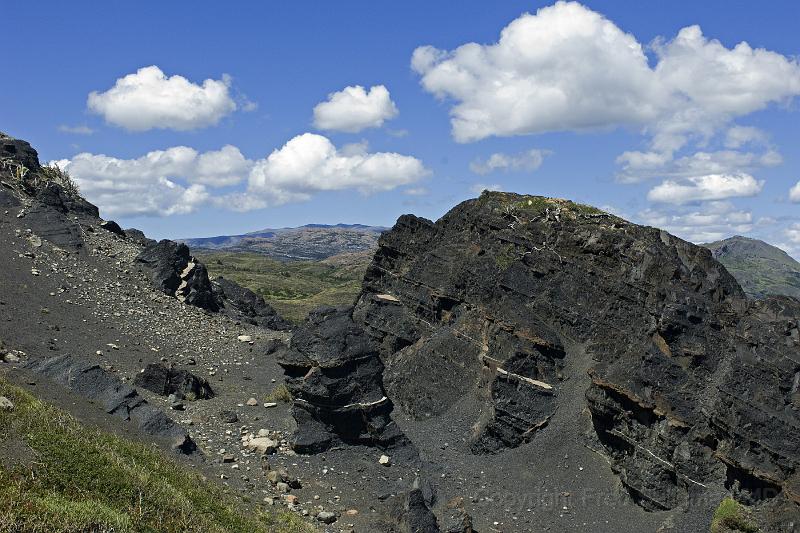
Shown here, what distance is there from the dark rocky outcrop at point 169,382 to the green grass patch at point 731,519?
2485cm

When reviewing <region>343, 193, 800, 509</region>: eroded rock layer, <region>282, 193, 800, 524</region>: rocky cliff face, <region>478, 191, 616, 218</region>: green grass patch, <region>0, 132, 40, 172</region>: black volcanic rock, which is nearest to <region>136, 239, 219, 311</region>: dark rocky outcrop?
<region>282, 193, 800, 524</region>: rocky cliff face

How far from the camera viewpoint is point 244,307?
58844 millimetres

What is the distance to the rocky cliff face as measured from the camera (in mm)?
23141

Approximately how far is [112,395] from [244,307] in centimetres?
3329

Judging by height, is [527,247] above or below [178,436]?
above

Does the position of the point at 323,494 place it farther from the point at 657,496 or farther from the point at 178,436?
the point at 657,496

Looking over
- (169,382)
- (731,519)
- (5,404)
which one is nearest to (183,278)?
(169,382)

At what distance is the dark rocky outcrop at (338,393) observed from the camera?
28.1 metres

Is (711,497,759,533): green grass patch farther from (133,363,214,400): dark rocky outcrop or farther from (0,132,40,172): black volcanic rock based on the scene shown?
(0,132,40,172): black volcanic rock

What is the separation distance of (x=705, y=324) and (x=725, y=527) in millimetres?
9890

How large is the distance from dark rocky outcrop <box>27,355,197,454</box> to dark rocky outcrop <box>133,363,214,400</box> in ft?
15.3

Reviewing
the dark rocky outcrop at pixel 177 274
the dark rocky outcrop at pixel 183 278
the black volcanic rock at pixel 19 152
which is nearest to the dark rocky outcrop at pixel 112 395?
the dark rocky outcrop at pixel 177 274

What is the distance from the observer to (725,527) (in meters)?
21.2

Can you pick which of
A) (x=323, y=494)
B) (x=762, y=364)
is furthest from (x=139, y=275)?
(x=762, y=364)
